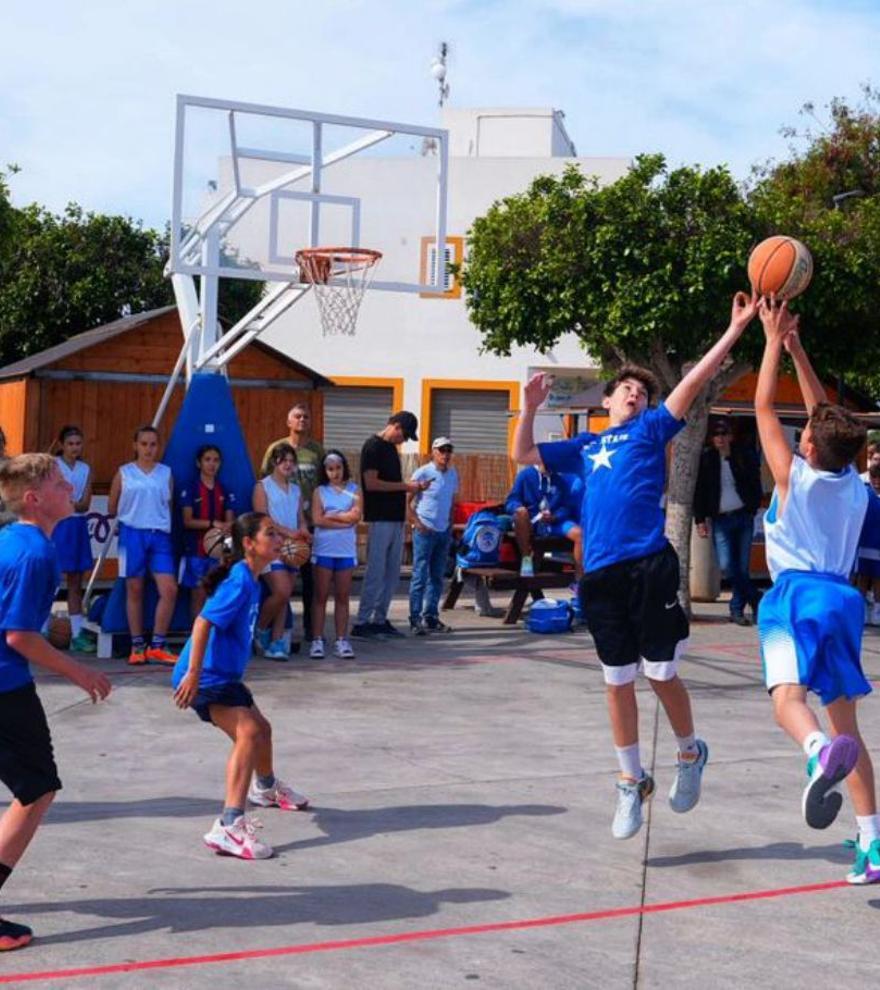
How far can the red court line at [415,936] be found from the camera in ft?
17.1

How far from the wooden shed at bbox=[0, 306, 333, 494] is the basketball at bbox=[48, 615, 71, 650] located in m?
3.74

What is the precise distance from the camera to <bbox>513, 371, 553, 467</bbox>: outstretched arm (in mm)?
7586

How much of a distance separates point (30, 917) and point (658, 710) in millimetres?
5852

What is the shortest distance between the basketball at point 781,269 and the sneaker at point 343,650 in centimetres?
578

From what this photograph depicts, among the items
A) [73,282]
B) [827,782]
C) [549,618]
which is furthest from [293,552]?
[73,282]

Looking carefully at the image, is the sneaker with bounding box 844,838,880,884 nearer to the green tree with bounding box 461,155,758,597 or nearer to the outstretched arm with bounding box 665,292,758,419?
the outstretched arm with bounding box 665,292,758,419

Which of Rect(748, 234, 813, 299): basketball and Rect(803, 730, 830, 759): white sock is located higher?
Rect(748, 234, 813, 299): basketball

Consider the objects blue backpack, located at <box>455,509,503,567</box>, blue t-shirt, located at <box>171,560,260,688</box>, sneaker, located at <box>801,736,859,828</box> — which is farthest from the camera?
blue backpack, located at <box>455,509,503,567</box>

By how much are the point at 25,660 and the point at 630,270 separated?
34.1 ft

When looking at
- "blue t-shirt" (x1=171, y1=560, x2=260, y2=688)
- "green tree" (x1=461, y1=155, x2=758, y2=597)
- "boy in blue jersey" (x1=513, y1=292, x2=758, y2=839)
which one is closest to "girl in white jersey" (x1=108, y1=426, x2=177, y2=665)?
"green tree" (x1=461, y1=155, x2=758, y2=597)

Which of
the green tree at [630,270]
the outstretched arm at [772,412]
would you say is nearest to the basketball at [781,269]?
the outstretched arm at [772,412]

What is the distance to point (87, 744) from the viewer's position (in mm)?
9336

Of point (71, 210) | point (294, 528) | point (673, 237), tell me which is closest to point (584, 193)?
point (673, 237)

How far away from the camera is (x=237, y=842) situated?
677cm
